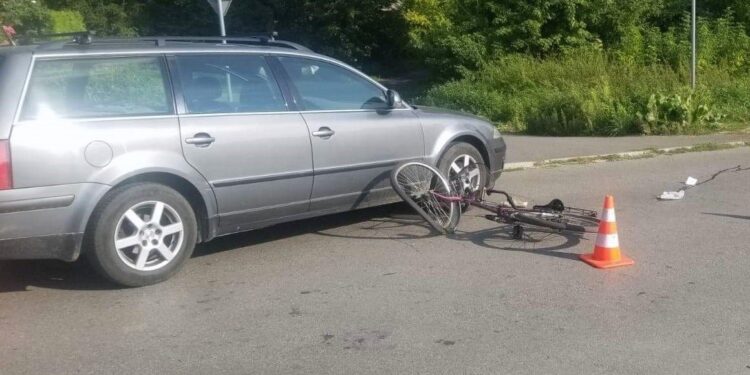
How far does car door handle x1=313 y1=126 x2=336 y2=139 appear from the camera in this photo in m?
7.04

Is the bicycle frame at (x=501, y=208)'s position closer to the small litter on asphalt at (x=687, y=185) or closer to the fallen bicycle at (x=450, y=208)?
the fallen bicycle at (x=450, y=208)

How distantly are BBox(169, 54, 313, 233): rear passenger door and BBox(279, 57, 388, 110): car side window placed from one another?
0.25m

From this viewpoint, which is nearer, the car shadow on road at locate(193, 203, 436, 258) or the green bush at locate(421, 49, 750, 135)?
the car shadow on road at locate(193, 203, 436, 258)

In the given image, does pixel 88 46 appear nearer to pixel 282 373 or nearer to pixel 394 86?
pixel 282 373

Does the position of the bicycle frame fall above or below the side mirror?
below

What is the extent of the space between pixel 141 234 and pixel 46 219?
0.67 meters

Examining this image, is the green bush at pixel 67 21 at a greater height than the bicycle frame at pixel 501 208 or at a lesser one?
greater

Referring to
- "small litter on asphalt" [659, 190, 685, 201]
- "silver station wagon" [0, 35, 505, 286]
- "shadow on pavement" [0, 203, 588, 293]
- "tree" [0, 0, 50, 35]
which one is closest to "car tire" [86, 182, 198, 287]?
"silver station wagon" [0, 35, 505, 286]

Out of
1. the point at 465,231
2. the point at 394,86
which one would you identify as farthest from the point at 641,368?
the point at 394,86

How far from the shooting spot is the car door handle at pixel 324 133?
7037mm

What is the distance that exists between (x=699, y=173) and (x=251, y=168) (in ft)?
20.5

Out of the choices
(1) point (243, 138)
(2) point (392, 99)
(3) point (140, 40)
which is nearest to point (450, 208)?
(2) point (392, 99)

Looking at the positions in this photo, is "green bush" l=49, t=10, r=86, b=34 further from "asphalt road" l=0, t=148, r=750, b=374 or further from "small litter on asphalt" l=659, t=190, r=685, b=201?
"asphalt road" l=0, t=148, r=750, b=374

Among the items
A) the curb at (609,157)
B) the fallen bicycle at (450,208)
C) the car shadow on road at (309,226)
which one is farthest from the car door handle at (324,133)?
the curb at (609,157)
